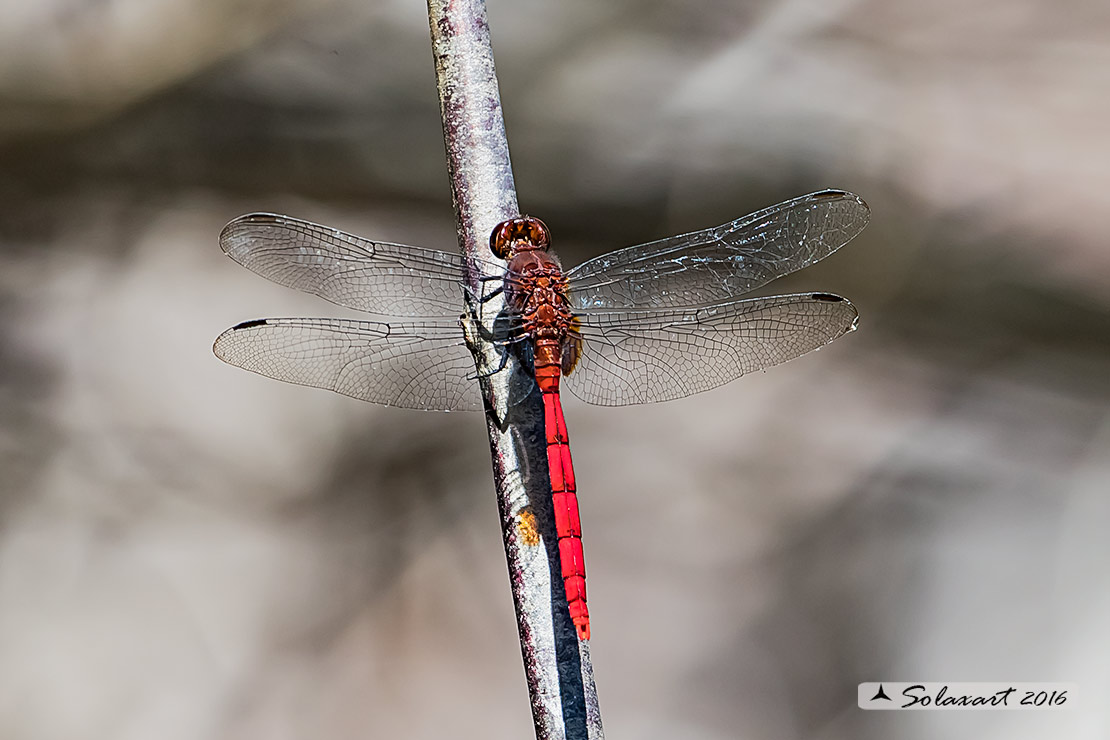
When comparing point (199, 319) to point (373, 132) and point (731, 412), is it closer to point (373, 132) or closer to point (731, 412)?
point (373, 132)

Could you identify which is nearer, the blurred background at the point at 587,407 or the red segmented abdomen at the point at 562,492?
the red segmented abdomen at the point at 562,492

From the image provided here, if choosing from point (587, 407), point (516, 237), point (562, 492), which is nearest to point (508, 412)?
point (562, 492)

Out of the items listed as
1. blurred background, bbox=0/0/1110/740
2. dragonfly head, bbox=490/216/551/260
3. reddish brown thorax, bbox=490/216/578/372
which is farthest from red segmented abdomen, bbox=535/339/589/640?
blurred background, bbox=0/0/1110/740

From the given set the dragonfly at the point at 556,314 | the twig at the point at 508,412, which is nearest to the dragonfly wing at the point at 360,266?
the dragonfly at the point at 556,314

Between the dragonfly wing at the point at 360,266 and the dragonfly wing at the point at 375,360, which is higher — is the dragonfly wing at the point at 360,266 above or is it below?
above

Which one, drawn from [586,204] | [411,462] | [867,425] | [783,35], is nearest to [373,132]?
[586,204]

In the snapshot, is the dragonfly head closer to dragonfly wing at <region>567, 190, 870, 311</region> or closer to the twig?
the twig

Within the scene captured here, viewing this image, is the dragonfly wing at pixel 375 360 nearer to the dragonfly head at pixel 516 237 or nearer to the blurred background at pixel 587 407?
the dragonfly head at pixel 516 237
